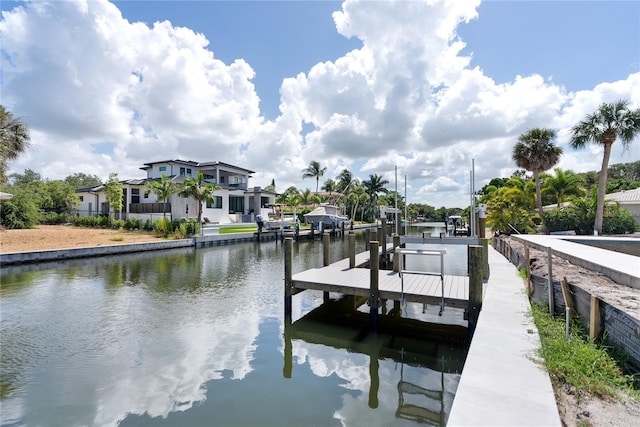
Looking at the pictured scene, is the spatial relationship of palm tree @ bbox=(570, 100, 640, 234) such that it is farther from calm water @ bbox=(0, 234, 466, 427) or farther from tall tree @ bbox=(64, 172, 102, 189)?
tall tree @ bbox=(64, 172, 102, 189)

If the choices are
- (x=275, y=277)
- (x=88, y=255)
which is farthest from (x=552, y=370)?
(x=88, y=255)

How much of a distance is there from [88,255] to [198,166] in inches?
907

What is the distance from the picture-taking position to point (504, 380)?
3.91m

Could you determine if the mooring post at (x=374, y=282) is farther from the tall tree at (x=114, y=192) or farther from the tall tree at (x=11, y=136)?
the tall tree at (x=114, y=192)

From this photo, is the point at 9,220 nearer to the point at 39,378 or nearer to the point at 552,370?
the point at 39,378

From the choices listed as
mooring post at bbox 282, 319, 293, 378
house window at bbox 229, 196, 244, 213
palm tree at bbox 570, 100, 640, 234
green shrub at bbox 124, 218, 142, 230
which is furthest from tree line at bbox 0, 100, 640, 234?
mooring post at bbox 282, 319, 293, 378

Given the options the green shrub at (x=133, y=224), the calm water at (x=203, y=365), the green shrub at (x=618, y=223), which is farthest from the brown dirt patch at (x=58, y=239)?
the green shrub at (x=618, y=223)

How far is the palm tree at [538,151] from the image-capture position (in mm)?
25250

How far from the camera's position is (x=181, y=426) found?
480 cm

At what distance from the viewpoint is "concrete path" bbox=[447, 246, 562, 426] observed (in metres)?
3.24

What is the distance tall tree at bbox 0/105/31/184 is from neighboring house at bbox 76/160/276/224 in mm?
11967

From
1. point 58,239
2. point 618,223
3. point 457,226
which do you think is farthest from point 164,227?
point 618,223

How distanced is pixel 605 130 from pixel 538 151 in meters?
4.36

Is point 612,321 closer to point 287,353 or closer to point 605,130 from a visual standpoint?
point 287,353
